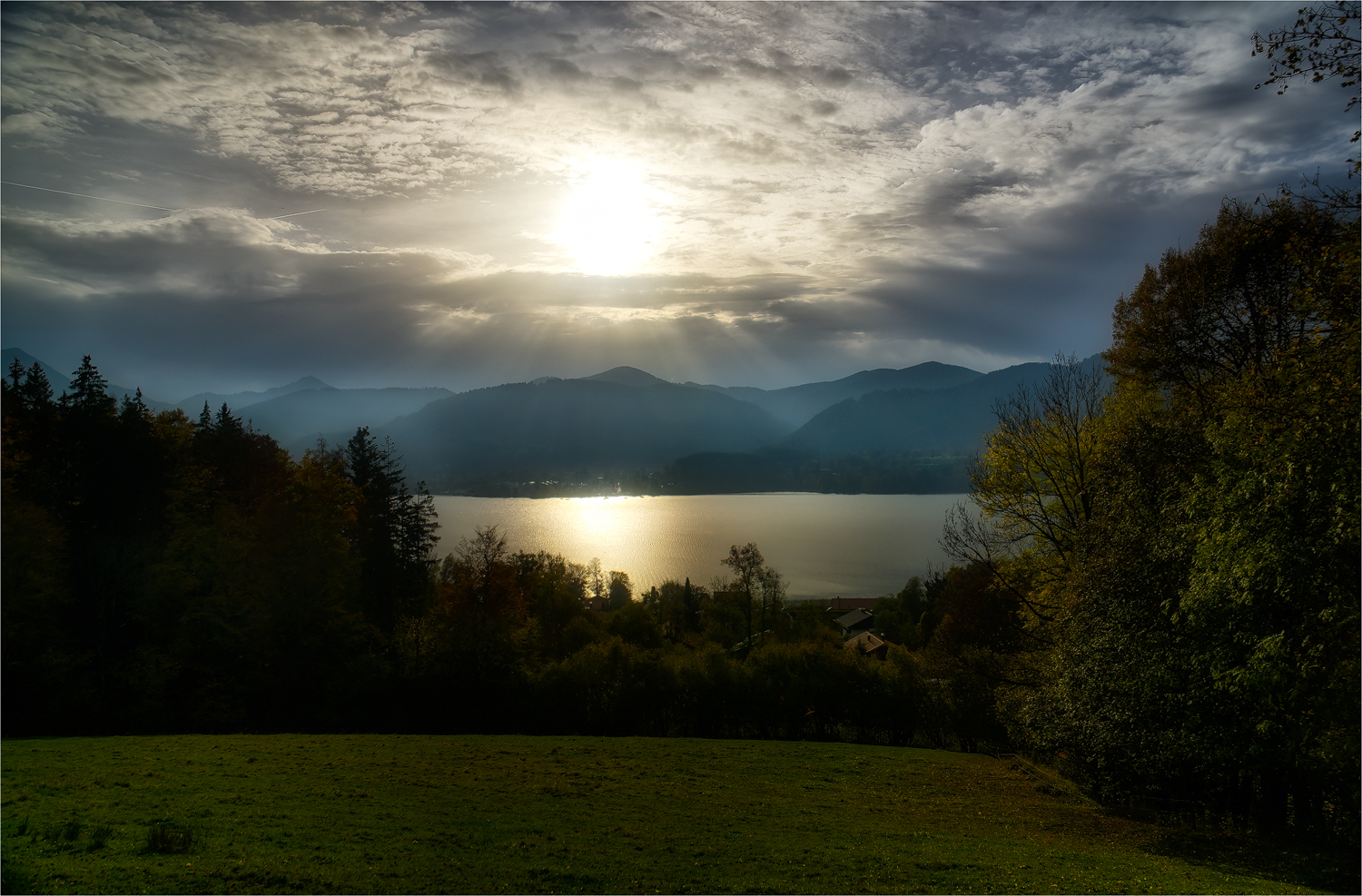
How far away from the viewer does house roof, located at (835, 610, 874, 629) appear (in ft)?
172

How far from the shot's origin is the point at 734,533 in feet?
333

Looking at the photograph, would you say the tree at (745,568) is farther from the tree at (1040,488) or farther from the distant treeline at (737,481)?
the distant treeline at (737,481)

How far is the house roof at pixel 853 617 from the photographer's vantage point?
5247 centimetres

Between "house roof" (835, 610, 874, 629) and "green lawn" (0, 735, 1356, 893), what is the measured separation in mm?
37616

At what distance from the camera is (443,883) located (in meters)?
7.07

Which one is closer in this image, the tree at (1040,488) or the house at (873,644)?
the tree at (1040,488)

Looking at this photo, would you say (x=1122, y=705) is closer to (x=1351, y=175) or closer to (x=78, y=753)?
(x=1351, y=175)

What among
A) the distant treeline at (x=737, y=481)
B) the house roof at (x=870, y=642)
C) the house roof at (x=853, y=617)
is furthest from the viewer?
the distant treeline at (x=737, y=481)

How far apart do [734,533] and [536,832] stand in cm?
9309

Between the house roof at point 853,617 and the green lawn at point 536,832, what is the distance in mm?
37616

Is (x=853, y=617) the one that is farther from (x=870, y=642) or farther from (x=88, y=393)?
(x=88, y=393)

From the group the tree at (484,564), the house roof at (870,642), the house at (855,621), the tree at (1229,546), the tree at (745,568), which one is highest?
the tree at (1229,546)

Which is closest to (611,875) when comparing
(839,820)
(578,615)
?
(839,820)

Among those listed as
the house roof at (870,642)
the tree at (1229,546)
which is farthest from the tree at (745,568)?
the tree at (1229,546)
